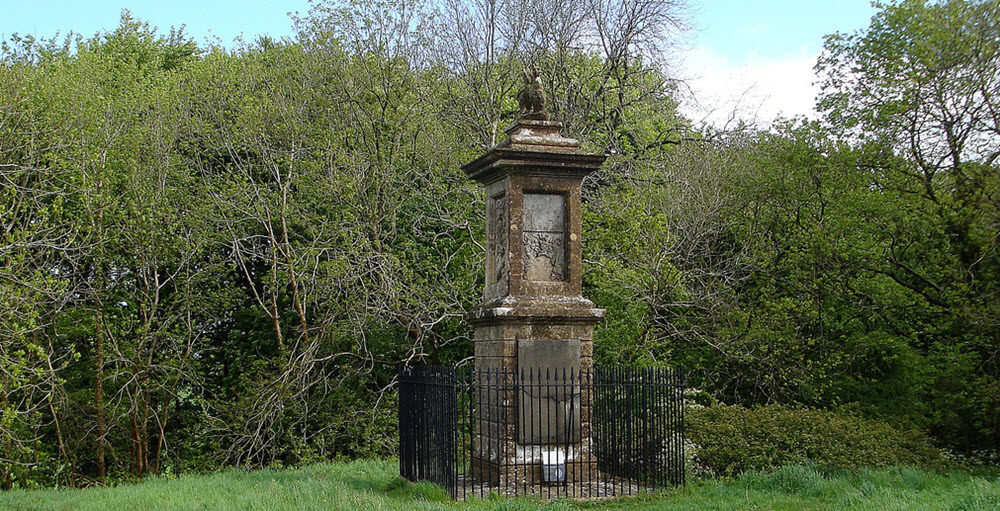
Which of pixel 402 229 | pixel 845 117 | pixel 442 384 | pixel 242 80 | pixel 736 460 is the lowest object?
pixel 736 460

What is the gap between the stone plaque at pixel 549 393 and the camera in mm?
9617

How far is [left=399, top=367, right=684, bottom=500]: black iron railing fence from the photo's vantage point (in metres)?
9.43

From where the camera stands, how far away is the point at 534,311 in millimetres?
9711

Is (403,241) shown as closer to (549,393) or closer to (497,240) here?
(497,240)

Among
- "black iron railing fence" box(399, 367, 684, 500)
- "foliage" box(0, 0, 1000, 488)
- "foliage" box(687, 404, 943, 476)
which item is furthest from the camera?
"foliage" box(0, 0, 1000, 488)

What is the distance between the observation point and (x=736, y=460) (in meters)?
11.8

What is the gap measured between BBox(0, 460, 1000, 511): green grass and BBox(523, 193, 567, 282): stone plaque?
101 inches

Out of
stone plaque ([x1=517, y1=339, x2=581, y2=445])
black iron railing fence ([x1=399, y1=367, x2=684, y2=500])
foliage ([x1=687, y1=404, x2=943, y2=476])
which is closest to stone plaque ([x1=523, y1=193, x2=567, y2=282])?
stone plaque ([x1=517, y1=339, x2=581, y2=445])

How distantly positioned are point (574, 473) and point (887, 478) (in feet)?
11.9

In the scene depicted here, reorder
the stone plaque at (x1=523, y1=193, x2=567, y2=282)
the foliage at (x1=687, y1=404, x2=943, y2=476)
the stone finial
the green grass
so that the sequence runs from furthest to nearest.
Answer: the foliage at (x1=687, y1=404, x2=943, y2=476) → the stone finial → the stone plaque at (x1=523, y1=193, x2=567, y2=282) → the green grass

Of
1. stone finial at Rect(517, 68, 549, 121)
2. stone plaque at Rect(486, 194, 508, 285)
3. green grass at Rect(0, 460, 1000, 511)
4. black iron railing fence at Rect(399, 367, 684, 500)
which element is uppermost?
stone finial at Rect(517, 68, 549, 121)

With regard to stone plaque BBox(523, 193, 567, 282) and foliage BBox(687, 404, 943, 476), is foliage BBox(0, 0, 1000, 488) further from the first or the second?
stone plaque BBox(523, 193, 567, 282)

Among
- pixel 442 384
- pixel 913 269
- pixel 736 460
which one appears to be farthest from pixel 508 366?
pixel 913 269

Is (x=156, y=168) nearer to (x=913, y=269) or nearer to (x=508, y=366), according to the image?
(x=508, y=366)
